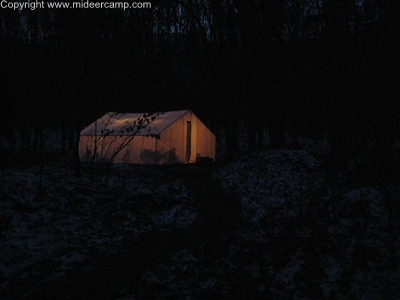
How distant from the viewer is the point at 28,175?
29.3 feet

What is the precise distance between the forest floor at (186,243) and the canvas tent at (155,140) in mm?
7893

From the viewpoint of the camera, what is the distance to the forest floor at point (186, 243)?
4098 millimetres

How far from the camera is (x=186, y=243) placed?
20.3ft

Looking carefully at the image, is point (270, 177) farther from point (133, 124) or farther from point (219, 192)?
point (133, 124)

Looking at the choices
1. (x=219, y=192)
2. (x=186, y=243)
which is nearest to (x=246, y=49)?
(x=219, y=192)

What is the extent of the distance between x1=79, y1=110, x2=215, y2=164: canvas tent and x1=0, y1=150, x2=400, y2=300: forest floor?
25.9 feet

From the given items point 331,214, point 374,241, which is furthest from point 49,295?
point 331,214

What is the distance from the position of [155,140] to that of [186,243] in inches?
473

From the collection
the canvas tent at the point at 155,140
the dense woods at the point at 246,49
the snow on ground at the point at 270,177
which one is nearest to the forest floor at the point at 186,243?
the snow on ground at the point at 270,177

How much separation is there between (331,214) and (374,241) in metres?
1.53

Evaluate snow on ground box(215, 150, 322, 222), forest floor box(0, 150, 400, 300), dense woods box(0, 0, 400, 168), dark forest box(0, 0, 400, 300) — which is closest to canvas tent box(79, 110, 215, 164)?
dense woods box(0, 0, 400, 168)

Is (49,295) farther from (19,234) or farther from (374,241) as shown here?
(374,241)

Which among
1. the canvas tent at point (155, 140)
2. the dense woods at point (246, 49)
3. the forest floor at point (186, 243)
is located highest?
the dense woods at point (246, 49)

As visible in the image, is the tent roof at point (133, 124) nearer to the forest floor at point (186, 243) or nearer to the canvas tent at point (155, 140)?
the canvas tent at point (155, 140)
